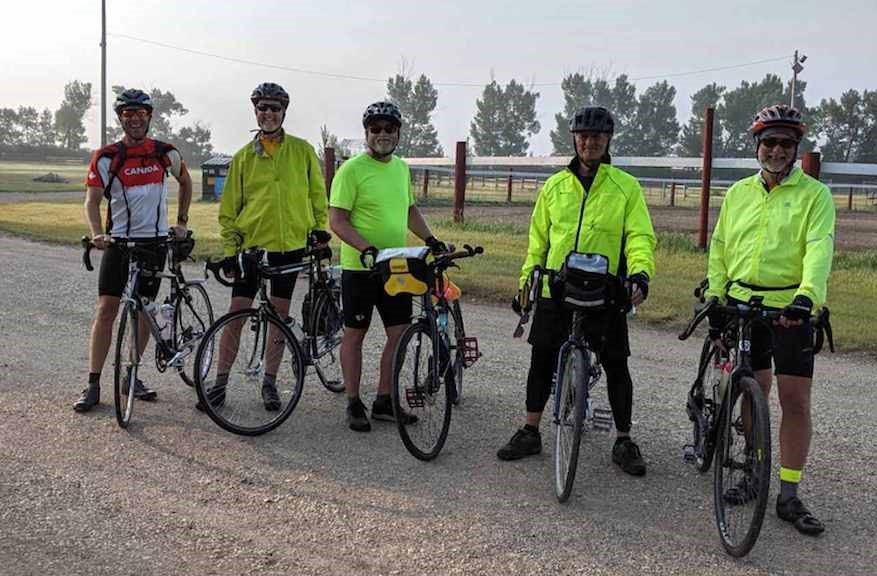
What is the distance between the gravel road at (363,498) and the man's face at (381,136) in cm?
179

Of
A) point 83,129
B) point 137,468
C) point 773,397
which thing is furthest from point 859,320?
point 83,129

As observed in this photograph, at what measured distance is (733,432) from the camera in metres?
4.03

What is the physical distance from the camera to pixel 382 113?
16.9 feet

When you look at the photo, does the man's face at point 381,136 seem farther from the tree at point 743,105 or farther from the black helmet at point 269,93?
the tree at point 743,105

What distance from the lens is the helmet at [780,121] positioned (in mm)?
4035

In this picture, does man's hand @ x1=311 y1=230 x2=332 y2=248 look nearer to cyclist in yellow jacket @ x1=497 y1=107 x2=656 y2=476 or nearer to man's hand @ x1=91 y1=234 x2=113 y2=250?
man's hand @ x1=91 y1=234 x2=113 y2=250

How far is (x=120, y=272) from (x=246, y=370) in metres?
1.07

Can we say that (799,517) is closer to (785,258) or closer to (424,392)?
(785,258)

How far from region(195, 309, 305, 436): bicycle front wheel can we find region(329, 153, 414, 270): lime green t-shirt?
0.69 m

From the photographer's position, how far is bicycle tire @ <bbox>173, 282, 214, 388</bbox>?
590cm

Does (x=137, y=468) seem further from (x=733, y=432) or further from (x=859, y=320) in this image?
(x=859, y=320)

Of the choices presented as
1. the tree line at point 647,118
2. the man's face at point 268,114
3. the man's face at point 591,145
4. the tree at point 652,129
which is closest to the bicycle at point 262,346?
Answer: the man's face at point 268,114

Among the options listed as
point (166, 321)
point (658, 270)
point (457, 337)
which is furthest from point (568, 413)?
point (658, 270)

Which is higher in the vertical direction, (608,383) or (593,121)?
(593,121)
